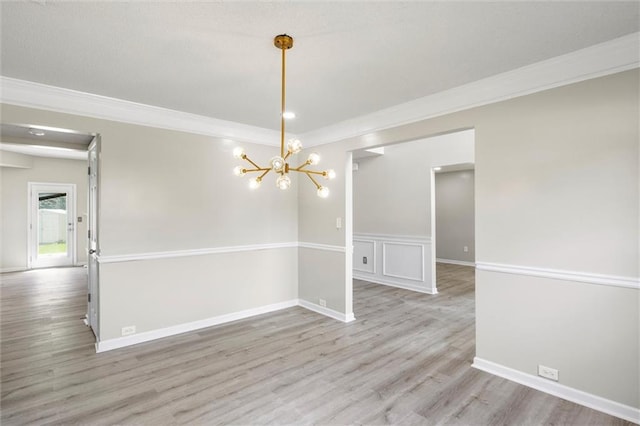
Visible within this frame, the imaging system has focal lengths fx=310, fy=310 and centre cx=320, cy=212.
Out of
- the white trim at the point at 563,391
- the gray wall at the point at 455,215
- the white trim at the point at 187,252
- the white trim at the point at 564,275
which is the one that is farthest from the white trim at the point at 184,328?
the gray wall at the point at 455,215

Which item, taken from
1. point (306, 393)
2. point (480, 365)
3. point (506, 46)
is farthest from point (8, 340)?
point (506, 46)

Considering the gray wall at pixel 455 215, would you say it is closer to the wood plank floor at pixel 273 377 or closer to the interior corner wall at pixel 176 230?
the wood plank floor at pixel 273 377

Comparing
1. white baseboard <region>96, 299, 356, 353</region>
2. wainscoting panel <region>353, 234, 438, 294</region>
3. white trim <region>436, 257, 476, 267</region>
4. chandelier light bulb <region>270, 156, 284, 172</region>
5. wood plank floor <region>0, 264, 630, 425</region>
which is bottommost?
wood plank floor <region>0, 264, 630, 425</region>

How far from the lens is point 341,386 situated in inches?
106

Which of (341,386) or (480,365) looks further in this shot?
(480,365)

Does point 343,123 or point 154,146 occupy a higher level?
Result: point 343,123

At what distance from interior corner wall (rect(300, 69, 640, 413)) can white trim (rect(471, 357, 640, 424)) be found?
0.03 m

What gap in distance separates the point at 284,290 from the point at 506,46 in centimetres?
410

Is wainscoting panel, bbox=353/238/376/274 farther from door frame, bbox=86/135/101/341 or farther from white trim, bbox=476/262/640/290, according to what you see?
door frame, bbox=86/135/101/341

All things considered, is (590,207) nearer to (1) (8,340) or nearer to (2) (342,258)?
(2) (342,258)

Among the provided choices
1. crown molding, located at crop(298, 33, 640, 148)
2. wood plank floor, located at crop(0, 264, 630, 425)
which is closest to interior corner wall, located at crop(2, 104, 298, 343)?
wood plank floor, located at crop(0, 264, 630, 425)

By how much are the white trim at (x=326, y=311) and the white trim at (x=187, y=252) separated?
0.94 metres

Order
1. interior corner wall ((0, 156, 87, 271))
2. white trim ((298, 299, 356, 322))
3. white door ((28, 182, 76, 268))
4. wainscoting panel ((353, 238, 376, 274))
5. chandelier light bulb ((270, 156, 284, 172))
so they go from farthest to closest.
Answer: white door ((28, 182, 76, 268))
interior corner wall ((0, 156, 87, 271))
wainscoting panel ((353, 238, 376, 274))
white trim ((298, 299, 356, 322))
chandelier light bulb ((270, 156, 284, 172))

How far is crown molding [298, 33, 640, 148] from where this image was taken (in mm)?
2256
